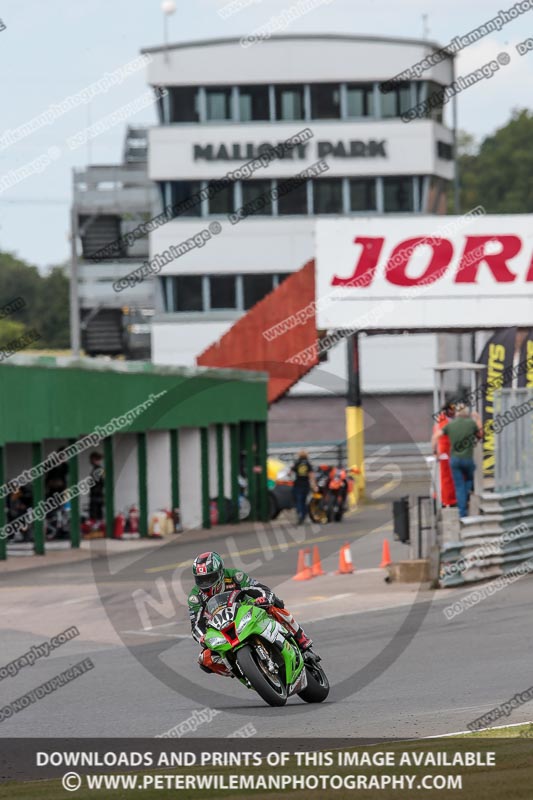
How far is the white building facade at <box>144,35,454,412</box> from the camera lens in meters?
65.4

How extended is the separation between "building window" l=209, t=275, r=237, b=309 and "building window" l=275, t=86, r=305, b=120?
294 inches

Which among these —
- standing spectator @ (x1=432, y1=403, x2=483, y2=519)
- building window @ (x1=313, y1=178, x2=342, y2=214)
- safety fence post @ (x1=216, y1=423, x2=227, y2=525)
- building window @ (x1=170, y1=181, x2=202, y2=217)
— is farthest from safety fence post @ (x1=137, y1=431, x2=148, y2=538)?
building window @ (x1=313, y1=178, x2=342, y2=214)

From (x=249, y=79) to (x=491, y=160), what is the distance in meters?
71.9

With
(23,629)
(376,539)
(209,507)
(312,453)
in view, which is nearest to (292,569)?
(376,539)

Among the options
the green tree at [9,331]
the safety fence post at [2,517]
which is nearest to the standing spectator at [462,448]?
the safety fence post at [2,517]

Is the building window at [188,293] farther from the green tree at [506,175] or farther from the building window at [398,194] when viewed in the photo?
the green tree at [506,175]

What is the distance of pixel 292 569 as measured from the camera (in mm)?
25062

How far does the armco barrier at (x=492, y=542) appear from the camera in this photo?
2033 cm

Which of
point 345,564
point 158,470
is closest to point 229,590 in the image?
point 345,564

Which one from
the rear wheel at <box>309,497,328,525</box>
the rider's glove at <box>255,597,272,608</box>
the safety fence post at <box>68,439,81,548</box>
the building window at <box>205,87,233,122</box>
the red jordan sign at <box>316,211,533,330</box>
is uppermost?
the building window at <box>205,87,233,122</box>

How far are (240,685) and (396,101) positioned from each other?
5594cm

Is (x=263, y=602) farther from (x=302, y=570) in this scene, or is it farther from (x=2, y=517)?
(x=2, y=517)

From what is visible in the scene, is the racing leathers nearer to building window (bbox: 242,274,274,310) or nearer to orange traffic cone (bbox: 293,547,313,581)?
orange traffic cone (bbox: 293,547,313,581)

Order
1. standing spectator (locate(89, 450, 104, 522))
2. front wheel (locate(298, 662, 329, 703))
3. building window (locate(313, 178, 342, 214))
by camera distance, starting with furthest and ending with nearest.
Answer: building window (locate(313, 178, 342, 214))
standing spectator (locate(89, 450, 104, 522))
front wheel (locate(298, 662, 329, 703))
